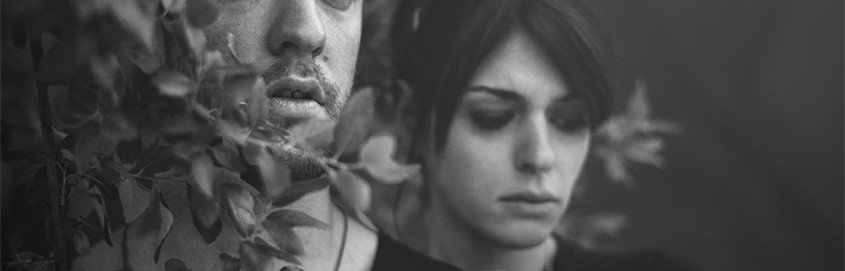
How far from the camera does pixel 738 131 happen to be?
3025 mm

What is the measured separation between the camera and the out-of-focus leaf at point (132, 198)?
2764mm

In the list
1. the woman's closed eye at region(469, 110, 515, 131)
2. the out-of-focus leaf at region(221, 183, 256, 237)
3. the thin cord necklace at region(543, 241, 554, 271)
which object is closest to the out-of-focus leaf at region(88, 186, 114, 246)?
the out-of-focus leaf at region(221, 183, 256, 237)

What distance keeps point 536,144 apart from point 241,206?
796 mm

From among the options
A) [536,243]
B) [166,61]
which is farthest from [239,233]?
[536,243]

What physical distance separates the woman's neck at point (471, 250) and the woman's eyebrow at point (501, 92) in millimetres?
322

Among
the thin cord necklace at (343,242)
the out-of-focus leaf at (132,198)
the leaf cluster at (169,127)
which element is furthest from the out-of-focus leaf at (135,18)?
the thin cord necklace at (343,242)

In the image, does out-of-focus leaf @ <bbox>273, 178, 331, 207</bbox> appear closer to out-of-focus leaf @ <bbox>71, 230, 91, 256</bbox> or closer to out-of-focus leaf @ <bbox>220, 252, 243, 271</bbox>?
out-of-focus leaf @ <bbox>220, 252, 243, 271</bbox>

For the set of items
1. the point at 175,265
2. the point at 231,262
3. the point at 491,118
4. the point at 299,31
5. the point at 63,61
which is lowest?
the point at 175,265

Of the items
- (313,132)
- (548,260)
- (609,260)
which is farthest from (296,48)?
(609,260)

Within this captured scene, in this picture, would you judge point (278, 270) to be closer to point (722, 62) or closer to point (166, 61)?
point (166, 61)

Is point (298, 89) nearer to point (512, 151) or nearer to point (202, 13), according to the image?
point (202, 13)

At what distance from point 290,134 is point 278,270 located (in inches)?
15.4

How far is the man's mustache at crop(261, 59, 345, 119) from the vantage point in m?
2.99

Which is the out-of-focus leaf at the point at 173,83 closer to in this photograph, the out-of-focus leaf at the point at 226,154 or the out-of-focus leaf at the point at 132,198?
the out-of-focus leaf at the point at 226,154
